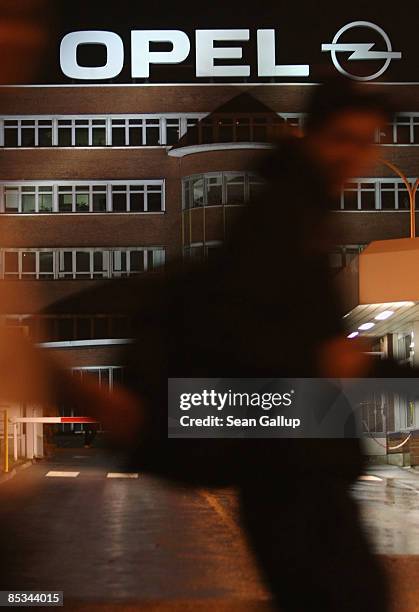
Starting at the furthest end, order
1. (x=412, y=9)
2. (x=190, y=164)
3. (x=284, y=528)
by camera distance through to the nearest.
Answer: (x=412, y=9), (x=190, y=164), (x=284, y=528)

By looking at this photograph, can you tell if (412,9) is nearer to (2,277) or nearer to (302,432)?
(302,432)

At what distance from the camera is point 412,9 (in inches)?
79.7

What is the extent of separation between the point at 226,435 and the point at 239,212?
228 mm

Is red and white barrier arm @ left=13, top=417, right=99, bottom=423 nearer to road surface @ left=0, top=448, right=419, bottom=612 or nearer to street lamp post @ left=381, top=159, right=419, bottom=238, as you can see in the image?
street lamp post @ left=381, top=159, right=419, bottom=238

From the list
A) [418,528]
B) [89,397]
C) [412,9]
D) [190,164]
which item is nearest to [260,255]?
[89,397]

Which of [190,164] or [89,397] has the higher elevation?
[190,164]

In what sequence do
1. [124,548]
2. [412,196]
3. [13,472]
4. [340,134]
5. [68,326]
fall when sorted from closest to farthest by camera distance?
[340,134] < [68,326] < [412,196] < [124,548] < [13,472]

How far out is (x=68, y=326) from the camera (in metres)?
0.99

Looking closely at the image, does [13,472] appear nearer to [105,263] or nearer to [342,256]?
[105,263]

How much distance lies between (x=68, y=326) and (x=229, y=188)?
167mm

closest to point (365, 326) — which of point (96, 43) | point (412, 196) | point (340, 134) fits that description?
point (340, 134)

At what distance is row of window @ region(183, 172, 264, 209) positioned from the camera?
2.96 ft

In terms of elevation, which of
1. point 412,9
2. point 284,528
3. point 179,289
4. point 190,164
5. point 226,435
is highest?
point 412,9

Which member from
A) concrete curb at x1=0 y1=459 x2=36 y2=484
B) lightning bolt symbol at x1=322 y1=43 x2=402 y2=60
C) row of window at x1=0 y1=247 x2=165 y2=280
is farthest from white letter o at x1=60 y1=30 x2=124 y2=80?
concrete curb at x1=0 y1=459 x2=36 y2=484
